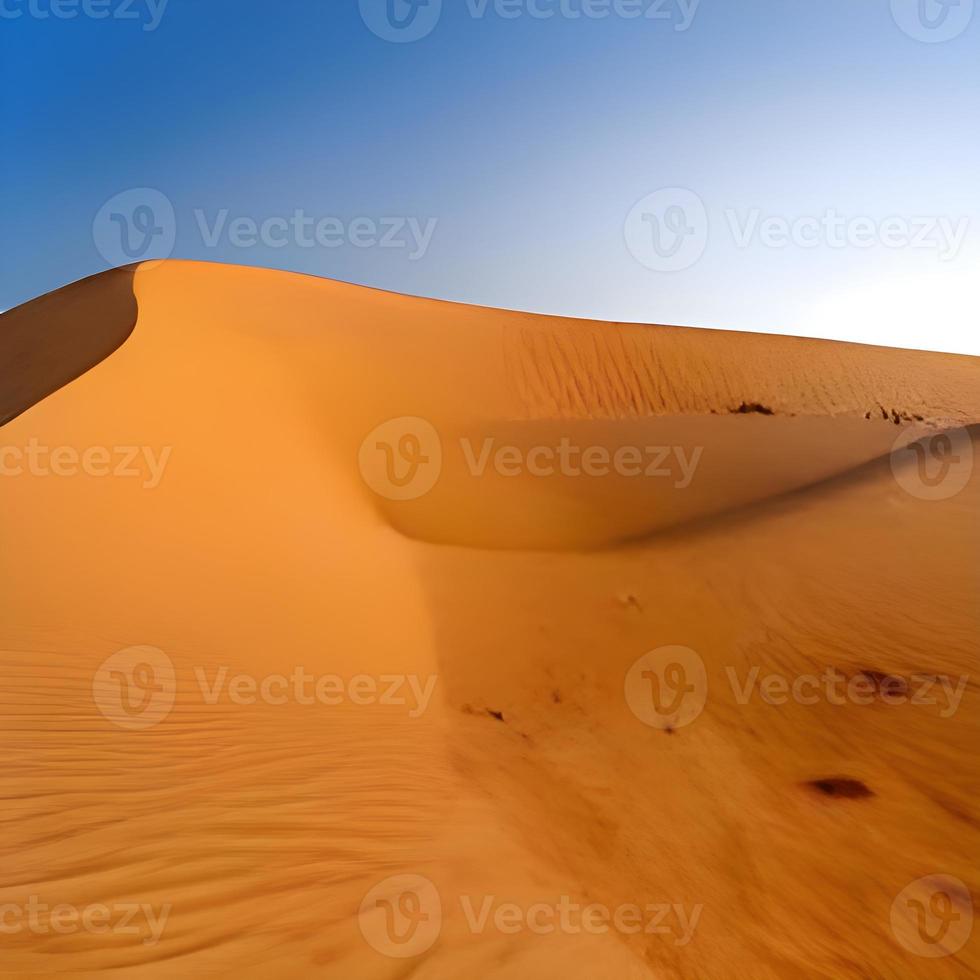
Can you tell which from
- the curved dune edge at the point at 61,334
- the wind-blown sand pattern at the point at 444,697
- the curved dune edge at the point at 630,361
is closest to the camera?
the wind-blown sand pattern at the point at 444,697

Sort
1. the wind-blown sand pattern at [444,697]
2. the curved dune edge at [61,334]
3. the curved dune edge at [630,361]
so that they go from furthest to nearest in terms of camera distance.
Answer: the curved dune edge at [630,361] → the curved dune edge at [61,334] → the wind-blown sand pattern at [444,697]

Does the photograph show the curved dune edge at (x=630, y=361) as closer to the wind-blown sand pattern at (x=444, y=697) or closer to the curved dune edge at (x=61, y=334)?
the curved dune edge at (x=61, y=334)

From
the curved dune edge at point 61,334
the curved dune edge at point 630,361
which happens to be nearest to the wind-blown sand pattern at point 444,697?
the curved dune edge at point 61,334

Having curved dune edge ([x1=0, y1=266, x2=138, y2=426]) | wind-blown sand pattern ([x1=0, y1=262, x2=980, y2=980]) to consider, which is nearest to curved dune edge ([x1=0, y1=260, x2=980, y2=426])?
curved dune edge ([x1=0, y1=266, x2=138, y2=426])

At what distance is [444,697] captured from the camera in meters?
5.88

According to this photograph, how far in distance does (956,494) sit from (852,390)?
18555 millimetres

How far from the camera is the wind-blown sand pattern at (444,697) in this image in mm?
3105

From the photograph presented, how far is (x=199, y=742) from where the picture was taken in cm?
435

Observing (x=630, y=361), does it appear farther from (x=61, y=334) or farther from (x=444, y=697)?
(x=444, y=697)

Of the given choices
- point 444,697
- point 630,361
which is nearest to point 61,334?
point 444,697

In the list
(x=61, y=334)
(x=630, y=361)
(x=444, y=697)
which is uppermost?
(x=630, y=361)

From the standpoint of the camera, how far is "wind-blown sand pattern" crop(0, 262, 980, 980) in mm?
3105

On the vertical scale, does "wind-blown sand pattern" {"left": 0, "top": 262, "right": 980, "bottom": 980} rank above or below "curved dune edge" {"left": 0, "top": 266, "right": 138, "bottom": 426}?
below

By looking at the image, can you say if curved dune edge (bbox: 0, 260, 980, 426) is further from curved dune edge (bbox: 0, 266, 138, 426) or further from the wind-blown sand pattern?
the wind-blown sand pattern
